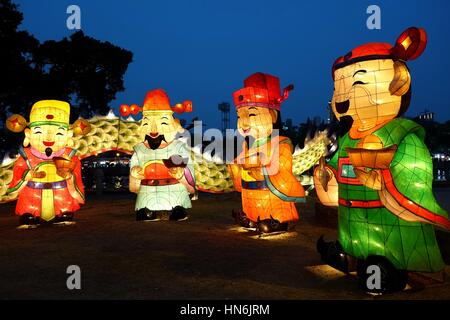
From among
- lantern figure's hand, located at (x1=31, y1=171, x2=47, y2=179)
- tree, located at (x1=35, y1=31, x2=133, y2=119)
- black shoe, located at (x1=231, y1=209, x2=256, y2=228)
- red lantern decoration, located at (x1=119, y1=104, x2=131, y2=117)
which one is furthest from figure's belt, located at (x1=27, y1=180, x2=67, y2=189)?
tree, located at (x1=35, y1=31, x2=133, y2=119)

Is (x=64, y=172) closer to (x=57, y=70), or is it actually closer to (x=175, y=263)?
(x=175, y=263)

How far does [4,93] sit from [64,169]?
282 inches

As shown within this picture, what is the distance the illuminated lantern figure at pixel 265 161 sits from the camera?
732 cm

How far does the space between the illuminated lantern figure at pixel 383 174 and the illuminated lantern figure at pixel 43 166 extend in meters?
5.80

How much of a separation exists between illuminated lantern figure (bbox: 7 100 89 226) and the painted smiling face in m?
1.55

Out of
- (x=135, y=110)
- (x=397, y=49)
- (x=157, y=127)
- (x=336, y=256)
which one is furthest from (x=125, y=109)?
(x=397, y=49)

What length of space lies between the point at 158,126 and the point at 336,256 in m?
5.24

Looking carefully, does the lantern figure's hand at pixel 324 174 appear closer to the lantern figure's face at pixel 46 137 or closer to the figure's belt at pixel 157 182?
the figure's belt at pixel 157 182

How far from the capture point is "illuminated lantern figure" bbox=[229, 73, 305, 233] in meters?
7.32

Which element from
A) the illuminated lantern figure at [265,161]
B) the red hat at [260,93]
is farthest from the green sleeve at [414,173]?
the red hat at [260,93]

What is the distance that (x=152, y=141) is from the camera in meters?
8.94

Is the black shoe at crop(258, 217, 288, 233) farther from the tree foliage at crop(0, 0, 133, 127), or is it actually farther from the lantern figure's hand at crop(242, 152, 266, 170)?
the tree foliage at crop(0, 0, 133, 127)

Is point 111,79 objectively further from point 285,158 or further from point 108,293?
point 108,293

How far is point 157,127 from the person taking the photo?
29.2 feet
